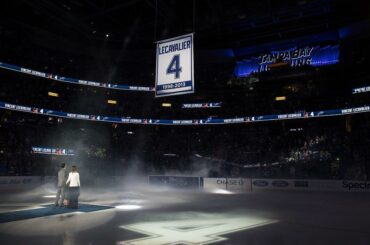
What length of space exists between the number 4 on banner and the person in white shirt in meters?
5.57

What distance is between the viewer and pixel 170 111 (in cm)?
3959

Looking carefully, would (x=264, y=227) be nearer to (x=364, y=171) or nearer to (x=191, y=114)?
(x=364, y=171)

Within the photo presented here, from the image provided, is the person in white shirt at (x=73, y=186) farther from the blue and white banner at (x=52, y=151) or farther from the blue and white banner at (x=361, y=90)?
the blue and white banner at (x=361, y=90)

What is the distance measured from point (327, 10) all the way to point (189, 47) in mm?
22800

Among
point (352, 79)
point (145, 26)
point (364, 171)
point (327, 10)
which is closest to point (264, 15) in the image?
point (327, 10)

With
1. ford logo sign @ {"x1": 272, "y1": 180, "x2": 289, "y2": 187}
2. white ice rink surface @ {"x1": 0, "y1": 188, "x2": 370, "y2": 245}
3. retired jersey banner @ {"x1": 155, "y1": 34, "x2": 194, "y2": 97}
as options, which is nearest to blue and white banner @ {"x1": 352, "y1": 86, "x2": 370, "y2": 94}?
ford logo sign @ {"x1": 272, "y1": 180, "x2": 289, "y2": 187}

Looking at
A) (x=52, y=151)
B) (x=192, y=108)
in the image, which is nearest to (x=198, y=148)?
(x=192, y=108)

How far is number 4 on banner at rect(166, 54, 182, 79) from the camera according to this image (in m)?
9.77

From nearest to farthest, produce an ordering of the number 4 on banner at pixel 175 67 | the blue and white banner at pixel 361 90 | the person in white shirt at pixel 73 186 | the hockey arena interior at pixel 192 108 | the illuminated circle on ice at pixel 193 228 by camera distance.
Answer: the illuminated circle on ice at pixel 193 228
the number 4 on banner at pixel 175 67
the person in white shirt at pixel 73 186
the hockey arena interior at pixel 192 108
the blue and white banner at pixel 361 90

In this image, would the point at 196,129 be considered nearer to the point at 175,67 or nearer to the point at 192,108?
the point at 192,108

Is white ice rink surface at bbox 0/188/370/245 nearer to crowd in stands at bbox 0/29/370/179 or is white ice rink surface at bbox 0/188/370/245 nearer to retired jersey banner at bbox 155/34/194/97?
retired jersey banner at bbox 155/34/194/97

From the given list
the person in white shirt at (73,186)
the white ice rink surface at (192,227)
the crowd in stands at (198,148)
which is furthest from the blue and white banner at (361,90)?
the person in white shirt at (73,186)

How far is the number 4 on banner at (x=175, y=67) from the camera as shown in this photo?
32.1 ft

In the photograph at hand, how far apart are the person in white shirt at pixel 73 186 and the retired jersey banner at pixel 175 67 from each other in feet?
16.1
